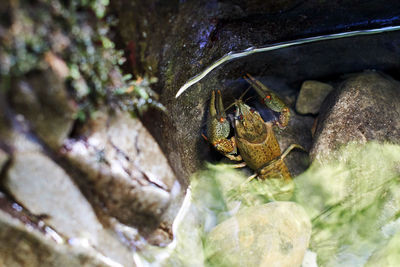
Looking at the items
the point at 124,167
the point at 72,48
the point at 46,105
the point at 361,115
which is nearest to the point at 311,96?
the point at 361,115

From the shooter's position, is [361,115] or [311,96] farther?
[311,96]

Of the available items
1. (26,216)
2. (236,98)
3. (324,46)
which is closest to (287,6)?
(324,46)

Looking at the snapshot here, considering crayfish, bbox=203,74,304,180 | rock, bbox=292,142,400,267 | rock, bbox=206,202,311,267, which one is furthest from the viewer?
crayfish, bbox=203,74,304,180

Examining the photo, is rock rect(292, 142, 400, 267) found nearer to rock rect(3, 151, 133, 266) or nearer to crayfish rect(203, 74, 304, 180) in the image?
crayfish rect(203, 74, 304, 180)

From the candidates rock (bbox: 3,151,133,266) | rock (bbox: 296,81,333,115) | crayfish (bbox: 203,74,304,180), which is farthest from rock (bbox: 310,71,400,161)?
rock (bbox: 3,151,133,266)

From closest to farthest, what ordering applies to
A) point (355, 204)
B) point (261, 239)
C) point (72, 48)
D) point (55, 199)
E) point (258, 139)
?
point (72, 48), point (55, 199), point (261, 239), point (355, 204), point (258, 139)

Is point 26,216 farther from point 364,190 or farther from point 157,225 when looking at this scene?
point 364,190

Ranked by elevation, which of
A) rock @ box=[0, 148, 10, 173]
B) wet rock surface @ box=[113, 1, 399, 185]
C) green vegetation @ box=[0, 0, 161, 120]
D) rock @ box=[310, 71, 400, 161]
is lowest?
rock @ box=[310, 71, 400, 161]

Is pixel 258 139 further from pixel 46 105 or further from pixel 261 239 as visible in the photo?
pixel 46 105
